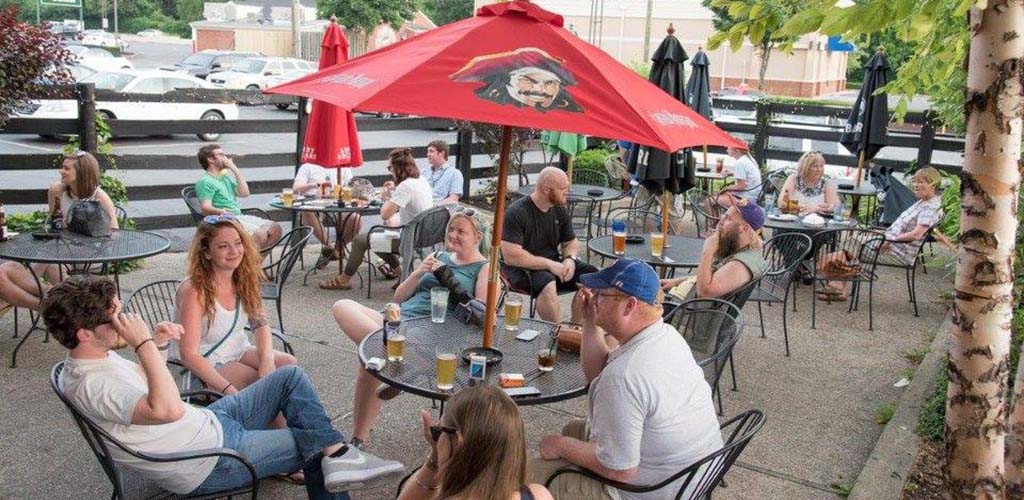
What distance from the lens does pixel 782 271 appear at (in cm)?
595

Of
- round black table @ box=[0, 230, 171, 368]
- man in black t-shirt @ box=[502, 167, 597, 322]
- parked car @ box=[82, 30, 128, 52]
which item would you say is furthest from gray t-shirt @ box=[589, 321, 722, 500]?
parked car @ box=[82, 30, 128, 52]

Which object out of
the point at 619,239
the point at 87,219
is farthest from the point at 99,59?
the point at 619,239

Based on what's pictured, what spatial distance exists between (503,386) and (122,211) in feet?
16.4

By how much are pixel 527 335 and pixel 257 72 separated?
2924 centimetres

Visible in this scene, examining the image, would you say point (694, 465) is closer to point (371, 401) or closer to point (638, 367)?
point (638, 367)

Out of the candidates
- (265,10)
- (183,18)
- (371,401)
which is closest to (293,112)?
(371,401)

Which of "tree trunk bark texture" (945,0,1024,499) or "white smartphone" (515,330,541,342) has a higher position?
"tree trunk bark texture" (945,0,1024,499)

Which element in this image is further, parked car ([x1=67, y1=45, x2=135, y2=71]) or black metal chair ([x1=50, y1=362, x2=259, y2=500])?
parked car ([x1=67, y1=45, x2=135, y2=71])

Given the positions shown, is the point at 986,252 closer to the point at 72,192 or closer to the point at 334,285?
the point at 334,285

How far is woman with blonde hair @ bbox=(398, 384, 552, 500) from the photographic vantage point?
2.19 m

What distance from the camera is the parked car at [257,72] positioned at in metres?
29.5

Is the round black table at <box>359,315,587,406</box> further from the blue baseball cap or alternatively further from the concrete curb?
the concrete curb

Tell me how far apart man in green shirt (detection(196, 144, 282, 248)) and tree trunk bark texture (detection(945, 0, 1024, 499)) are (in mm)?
5406

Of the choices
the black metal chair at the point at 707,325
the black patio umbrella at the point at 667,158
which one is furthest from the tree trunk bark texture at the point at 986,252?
the black patio umbrella at the point at 667,158
